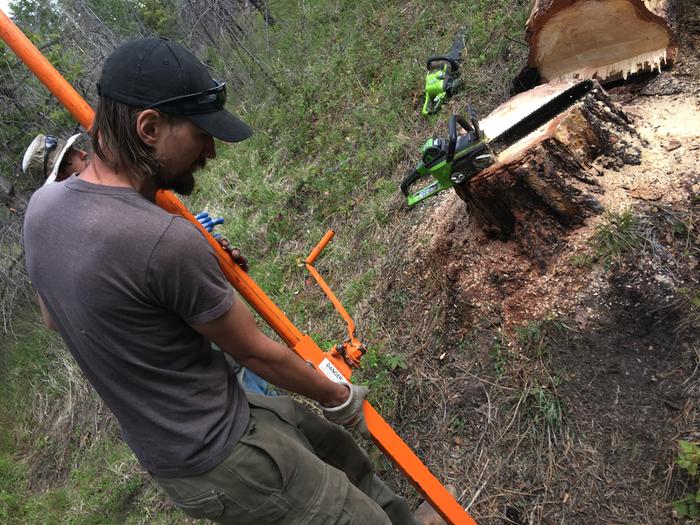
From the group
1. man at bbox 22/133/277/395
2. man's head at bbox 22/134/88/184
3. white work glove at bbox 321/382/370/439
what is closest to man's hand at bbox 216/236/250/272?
man at bbox 22/133/277/395

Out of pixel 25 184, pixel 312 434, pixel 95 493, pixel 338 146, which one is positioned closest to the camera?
pixel 312 434

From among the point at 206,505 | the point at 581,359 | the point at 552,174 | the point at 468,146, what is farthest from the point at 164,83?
the point at 581,359

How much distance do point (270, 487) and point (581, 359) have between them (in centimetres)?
144

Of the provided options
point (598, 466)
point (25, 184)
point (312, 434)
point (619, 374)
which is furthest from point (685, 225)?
point (25, 184)

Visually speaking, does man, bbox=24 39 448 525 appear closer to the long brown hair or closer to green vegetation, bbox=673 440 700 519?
the long brown hair

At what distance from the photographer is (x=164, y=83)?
1.40m

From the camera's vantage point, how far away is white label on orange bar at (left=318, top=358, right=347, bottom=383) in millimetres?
1953

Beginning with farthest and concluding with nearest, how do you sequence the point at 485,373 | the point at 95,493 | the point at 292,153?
the point at 292,153 → the point at 95,493 → the point at 485,373

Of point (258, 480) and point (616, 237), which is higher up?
point (258, 480)

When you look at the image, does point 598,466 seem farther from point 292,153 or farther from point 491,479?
point 292,153

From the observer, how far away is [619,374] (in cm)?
219

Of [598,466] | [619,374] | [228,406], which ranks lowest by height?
[598,466]

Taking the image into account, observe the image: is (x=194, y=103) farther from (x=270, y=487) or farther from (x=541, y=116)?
(x=541, y=116)

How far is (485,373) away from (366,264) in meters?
1.45
